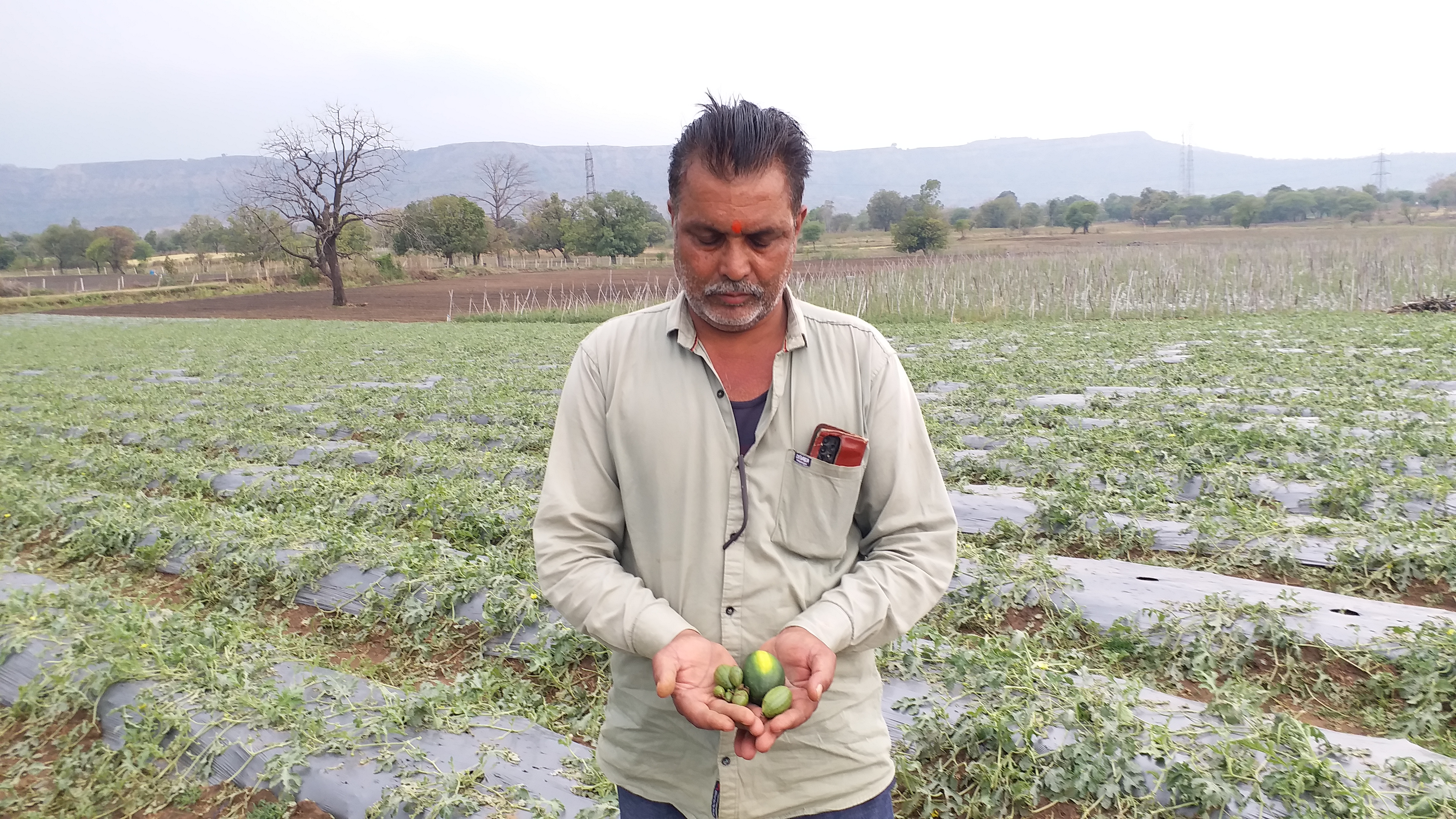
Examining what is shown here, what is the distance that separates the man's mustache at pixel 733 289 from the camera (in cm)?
179

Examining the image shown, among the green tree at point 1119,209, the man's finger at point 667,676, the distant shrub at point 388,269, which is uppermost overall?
the green tree at point 1119,209

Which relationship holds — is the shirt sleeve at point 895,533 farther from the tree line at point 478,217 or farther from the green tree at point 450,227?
the green tree at point 450,227

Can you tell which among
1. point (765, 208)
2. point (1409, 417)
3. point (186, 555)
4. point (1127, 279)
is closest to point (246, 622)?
point (186, 555)

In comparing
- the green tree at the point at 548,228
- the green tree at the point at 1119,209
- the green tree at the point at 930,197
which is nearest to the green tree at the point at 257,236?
the green tree at the point at 548,228

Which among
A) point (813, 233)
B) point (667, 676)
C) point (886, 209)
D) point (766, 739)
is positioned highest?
point (886, 209)

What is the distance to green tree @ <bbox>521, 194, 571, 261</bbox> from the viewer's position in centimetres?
8119

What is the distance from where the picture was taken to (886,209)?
324 feet

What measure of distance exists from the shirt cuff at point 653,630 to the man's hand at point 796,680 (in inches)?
7.6

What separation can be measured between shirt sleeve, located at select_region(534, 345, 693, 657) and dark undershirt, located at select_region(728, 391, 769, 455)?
0.29m

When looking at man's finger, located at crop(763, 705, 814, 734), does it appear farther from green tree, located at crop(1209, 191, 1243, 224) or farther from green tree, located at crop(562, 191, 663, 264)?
green tree, located at crop(1209, 191, 1243, 224)

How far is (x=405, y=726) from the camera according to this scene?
144 inches

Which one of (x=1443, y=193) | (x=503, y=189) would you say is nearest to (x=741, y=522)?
(x=503, y=189)

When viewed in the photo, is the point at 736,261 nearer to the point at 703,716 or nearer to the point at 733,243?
the point at 733,243

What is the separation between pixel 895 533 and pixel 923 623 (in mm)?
2908
